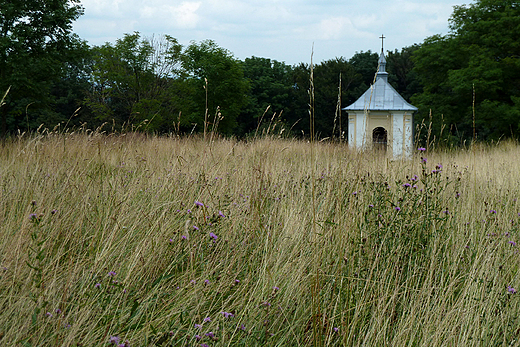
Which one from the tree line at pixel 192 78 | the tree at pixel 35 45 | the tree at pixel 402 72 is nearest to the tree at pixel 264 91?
the tree line at pixel 192 78

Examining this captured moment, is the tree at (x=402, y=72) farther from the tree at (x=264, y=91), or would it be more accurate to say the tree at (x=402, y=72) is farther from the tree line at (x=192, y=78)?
the tree at (x=264, y=91)

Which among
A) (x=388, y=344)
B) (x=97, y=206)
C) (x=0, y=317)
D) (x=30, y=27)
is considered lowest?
(x=388, y=344)

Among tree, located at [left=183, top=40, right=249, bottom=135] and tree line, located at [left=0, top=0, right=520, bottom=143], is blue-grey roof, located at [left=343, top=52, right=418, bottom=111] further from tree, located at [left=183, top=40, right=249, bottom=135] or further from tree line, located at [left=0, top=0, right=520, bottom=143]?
tree, located at [left=183, top=40, right=249, bottom=135]

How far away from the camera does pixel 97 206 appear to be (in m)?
2.99

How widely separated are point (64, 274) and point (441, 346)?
1862 mm

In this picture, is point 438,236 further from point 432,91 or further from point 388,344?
point 432,91

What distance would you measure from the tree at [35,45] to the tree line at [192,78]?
45 millimetres

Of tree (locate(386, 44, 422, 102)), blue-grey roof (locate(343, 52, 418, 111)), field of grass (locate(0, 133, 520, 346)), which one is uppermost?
tree (locate(386, 44, 422, 102))

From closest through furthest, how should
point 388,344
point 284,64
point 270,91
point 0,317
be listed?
point 0,317
point 388,344
point 270,91
point 284,64

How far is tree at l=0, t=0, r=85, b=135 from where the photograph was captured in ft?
54.0

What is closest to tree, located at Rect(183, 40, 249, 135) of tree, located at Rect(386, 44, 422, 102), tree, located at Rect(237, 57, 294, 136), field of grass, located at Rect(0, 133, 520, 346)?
tree, located at Rect(237, 57, 294, 136)

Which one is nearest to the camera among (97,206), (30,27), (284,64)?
(97,206)

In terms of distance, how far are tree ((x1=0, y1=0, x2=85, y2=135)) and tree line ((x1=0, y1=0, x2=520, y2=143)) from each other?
4 cm

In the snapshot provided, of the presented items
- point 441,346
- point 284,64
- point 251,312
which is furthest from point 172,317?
point 284,64
